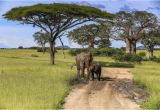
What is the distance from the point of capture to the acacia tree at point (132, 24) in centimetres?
6806

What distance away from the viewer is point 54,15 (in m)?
47.8

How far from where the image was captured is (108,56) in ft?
260

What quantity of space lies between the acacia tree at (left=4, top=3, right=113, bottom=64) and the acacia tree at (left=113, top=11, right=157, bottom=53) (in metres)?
20.8

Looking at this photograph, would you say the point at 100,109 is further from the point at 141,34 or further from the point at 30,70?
the point at 141,34

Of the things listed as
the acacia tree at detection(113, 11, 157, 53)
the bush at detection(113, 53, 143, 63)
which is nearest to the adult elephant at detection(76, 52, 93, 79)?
the bush at detection(113, 53, 143, 63)

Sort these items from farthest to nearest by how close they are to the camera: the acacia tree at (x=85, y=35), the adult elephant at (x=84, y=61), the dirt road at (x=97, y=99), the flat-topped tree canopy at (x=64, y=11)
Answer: the acacia tree at (x=85, y=35), the flat-topped tree canopy at (x=64, y=11), the adult elephant at (x=84, y=61), the dirt road at (x=97, y=99)

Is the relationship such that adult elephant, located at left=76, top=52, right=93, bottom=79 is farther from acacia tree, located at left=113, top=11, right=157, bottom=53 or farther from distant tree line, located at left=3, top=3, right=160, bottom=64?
acacia tree, located at left=113, top=11, right=157, bottom=53

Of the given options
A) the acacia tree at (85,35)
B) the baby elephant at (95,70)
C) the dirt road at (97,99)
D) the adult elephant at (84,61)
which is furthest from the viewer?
the acacia tree at (85,35)

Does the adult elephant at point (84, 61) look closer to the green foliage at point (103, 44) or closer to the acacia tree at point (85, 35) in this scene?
the acacia tree at point (85, 35)

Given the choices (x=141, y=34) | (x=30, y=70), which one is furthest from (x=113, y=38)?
(x=30, y=70)

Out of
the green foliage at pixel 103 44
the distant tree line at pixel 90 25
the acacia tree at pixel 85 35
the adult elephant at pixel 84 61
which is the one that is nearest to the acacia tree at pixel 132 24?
the distant tree line at pixel 90 25

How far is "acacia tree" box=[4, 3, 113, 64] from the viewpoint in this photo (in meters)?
46.0

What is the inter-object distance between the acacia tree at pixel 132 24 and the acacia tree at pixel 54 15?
2079 cm

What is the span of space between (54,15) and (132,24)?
78.8 feet
